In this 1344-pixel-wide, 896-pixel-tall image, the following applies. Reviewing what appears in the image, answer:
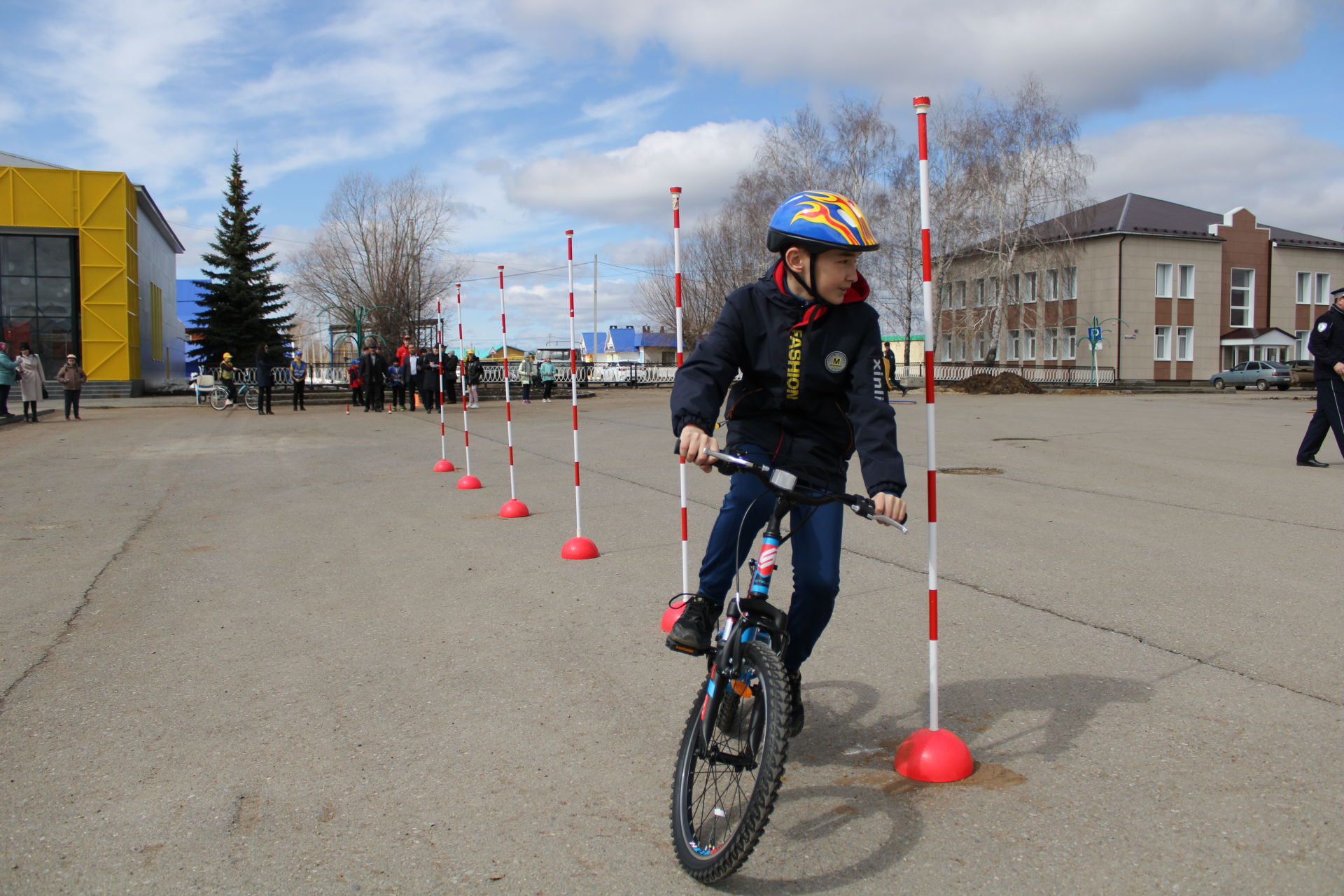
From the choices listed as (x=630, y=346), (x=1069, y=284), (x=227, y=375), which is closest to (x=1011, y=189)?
(x=1069, y=284)

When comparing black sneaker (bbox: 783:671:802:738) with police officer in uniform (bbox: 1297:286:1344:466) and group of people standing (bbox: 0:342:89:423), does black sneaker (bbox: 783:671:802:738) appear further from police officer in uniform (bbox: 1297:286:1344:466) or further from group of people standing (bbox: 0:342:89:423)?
group of people standing (bbox: 0:342:89:423)

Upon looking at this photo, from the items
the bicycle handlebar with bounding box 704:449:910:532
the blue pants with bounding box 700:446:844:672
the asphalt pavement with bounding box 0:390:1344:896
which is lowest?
the asphalt pavement with bounding box 0:390:1344:896

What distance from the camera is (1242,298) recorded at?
57875 mm

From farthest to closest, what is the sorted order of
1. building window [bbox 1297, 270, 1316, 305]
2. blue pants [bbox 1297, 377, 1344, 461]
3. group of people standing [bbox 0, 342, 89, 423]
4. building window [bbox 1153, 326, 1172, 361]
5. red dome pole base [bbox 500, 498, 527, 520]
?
building window [bbox 1297, 270, 1316, 305] → building window [bbox 1153, 326, 1172, 361] → group of people standing [bbox 0, 342, 89, 423] → blue pants [bbox 1297, 377, 1344, 461] → red dome pole base [bbox 500, 498, 527, 520]

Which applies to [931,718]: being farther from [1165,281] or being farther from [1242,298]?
[1242,298]

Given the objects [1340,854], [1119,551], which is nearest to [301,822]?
[1340,854]

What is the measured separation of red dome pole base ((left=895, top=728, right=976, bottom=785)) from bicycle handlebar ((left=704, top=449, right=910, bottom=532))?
2.91 feet

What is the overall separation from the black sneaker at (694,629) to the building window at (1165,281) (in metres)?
58.9

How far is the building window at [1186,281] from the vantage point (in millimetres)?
55500

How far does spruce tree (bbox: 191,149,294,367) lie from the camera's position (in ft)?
152

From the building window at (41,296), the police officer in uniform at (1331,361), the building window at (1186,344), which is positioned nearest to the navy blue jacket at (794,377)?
the police officer in uniform at (1331,361)

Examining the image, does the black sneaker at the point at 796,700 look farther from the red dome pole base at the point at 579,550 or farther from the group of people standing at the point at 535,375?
the group of people standing at the point at 535,375

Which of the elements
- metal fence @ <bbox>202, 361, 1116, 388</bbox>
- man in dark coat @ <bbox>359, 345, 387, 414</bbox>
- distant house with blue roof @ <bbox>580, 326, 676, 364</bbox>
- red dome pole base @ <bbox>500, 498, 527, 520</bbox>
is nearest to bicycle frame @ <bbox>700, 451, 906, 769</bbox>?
red dome pole base @ <bbox>500, 498, 527, 520</bbox>

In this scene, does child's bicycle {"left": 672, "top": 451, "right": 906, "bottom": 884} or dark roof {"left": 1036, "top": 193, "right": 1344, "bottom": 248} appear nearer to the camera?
child's bicycle {"left": 672, "top": 451, "right": 906, "bottom": 884}
